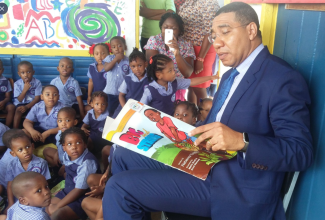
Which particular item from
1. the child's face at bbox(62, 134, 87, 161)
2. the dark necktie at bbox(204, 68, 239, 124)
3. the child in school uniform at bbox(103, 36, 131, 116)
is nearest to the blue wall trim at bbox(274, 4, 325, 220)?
the dark necktie at bbox(204, 68, 239, 124)

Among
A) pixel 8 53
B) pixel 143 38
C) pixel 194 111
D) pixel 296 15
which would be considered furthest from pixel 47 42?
pixel 296 15

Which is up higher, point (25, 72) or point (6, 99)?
point (25, 72)

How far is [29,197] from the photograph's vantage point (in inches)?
74.7

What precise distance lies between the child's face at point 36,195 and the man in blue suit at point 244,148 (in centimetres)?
68

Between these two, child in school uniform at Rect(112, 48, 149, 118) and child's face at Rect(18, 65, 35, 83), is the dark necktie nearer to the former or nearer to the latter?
child in school uniform at Rect(112, 48, 149, 118)

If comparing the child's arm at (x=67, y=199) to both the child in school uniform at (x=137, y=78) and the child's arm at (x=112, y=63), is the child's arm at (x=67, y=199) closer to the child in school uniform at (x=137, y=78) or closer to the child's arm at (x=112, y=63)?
the child in school uniform at (x=137, y=78)

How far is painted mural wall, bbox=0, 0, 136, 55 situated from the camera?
4117 millimetres

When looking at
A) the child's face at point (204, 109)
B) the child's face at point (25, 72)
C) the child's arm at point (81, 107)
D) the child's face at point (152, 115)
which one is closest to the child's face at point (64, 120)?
the child's arm at point (81, 107)

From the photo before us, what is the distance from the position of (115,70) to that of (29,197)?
2.39 metres

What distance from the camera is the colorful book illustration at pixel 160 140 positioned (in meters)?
1.33

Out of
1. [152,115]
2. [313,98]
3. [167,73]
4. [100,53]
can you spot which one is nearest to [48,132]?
[100,53]

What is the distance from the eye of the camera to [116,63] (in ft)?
13.2

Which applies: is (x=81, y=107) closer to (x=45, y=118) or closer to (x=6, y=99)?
(x=45, y=118)

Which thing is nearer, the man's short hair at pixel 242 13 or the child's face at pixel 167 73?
the man's short hair at pixel 242 13
